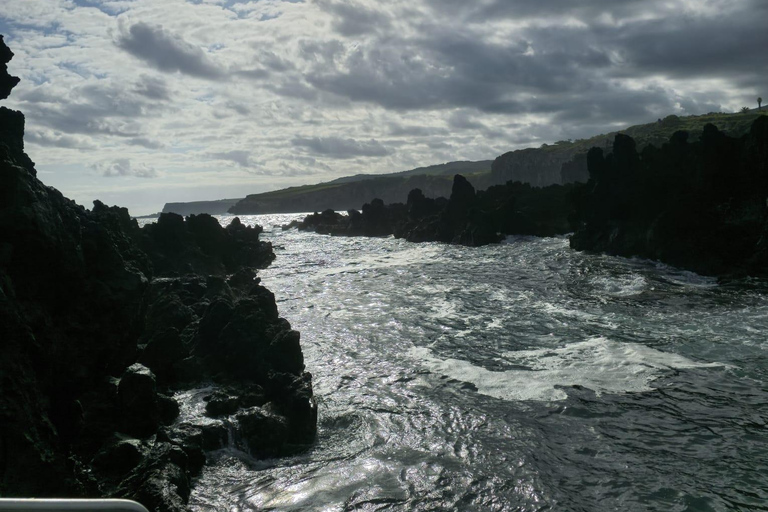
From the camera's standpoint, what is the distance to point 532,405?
14.1 meters

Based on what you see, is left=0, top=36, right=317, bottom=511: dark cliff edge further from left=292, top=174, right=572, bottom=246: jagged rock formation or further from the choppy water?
left=292, top=174, right=572, bottom=246: jagged rock formation

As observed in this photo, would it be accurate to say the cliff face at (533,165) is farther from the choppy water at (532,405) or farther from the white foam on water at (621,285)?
the choppy water at (532,405)

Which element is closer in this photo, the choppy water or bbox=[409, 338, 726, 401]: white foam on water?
the choppy water

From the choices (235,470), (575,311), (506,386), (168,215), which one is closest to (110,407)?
(235,470)

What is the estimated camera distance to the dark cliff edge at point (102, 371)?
26.8 feet

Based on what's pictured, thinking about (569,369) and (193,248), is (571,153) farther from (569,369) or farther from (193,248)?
(569,369)

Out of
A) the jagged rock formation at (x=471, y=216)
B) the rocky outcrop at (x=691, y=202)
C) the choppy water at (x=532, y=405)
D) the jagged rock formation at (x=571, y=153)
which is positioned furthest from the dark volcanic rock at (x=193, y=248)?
the jagged rock formation at (x=571, y=153)

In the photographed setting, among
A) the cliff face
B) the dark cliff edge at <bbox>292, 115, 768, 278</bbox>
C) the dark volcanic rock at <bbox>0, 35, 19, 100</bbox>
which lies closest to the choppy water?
the dark cliff edge at <bbox>292, 115, 768, 278</bbox>

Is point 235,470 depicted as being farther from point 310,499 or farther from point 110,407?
point 110,407

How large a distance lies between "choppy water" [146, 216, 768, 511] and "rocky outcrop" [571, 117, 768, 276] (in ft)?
17.2

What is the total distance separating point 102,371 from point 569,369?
1337cm

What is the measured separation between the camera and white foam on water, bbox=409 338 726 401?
49.7 ft

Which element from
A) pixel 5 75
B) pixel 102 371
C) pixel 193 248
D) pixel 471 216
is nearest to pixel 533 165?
pixel 471 216

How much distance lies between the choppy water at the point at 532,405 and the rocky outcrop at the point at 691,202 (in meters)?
5.23
